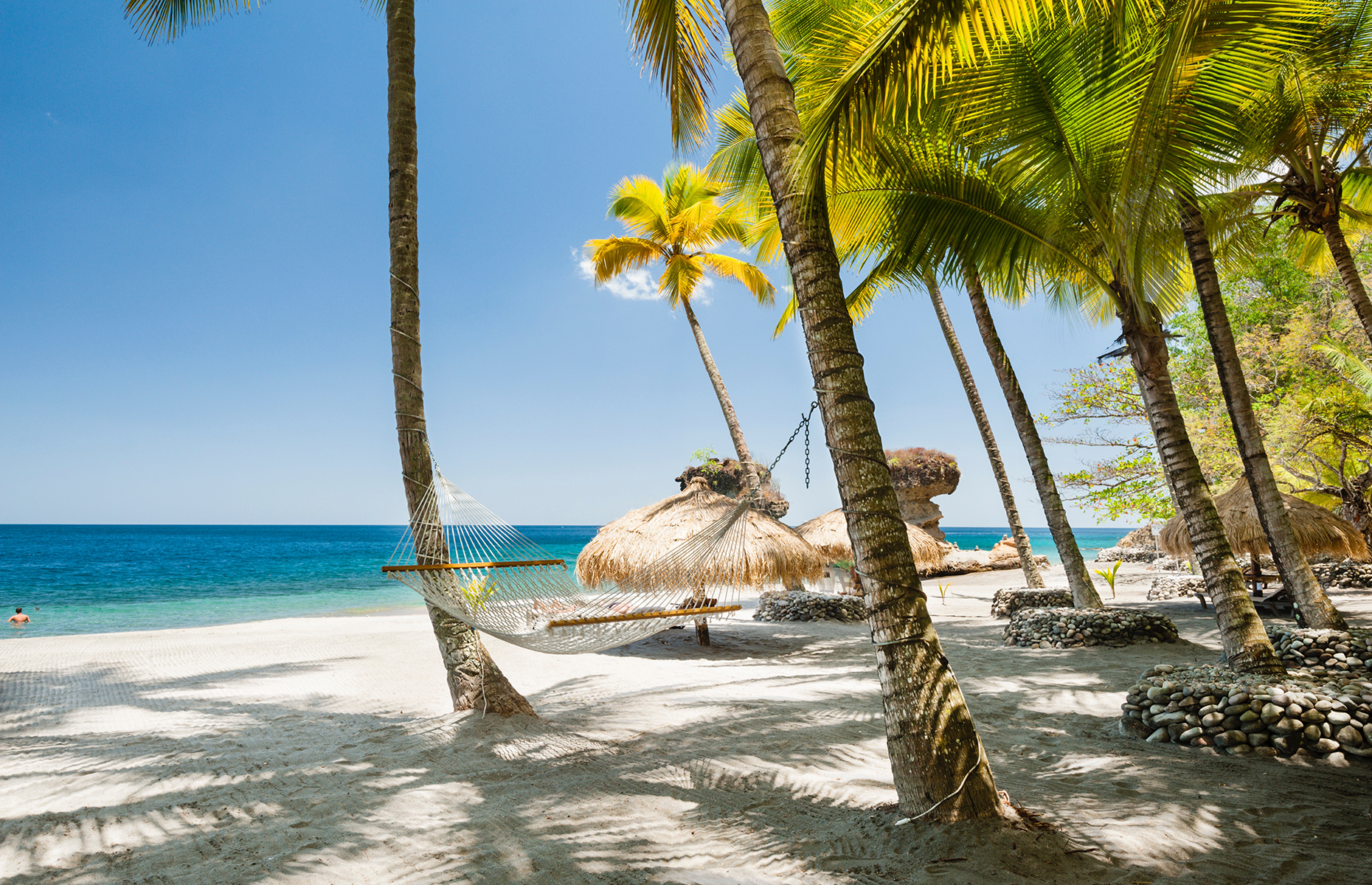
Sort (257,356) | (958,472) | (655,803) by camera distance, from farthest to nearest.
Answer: (257,356), (958,472), (655,803)

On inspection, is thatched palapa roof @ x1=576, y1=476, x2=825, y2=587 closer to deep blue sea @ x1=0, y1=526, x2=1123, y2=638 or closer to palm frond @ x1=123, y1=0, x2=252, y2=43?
deep blue sea @ x1=0, y1=526, x2=1123, y2=638

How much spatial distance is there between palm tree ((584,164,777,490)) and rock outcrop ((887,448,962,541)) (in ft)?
26.5

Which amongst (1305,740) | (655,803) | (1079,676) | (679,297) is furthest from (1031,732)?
(679,297)

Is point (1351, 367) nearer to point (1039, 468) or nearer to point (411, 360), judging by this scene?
point (1039, 468)

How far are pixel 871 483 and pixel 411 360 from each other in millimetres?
2206

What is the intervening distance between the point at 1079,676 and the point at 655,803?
2705mm

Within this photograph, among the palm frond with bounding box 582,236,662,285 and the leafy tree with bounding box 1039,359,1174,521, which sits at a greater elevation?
the palm frond with bounding box 582,236,662,285

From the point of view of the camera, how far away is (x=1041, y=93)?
300cm

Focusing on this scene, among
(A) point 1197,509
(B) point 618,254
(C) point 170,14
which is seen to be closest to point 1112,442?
(A) point 1197,509

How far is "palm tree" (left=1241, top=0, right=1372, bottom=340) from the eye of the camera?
132 inches

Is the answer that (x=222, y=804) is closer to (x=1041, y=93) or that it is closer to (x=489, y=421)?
(x=1041, y=93)

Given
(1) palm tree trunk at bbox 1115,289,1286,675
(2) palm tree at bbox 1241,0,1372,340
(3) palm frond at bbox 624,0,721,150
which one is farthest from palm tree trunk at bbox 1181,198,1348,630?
(3) palm frond at bbox 624,0,721,150

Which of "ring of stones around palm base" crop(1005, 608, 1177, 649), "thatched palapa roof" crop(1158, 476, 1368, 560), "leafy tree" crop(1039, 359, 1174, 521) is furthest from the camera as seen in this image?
"leafy tree" crop(1039, 359, 1174, 521)

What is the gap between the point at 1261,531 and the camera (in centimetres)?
544
